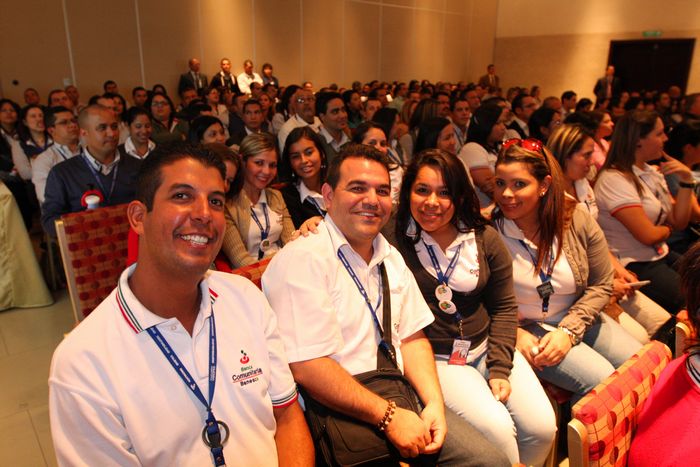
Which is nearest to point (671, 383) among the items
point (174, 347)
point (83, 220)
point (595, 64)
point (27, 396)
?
point (174, 347)

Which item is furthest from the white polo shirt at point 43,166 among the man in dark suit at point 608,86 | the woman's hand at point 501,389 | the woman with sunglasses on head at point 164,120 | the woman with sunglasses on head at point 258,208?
the man in dark suit at point 608,86

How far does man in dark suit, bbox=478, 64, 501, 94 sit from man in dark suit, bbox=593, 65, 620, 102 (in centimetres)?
291

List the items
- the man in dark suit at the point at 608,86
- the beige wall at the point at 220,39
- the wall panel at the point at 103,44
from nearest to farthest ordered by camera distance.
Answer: the beige wall at the point at 220,39 → the wall panel at the point at 103,44 → the man in dark suit at the point at 608,86

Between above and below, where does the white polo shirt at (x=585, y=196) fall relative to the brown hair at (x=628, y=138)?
below

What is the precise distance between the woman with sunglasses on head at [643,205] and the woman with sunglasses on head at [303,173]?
1.88 meters

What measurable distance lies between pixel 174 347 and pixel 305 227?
2.56 ft

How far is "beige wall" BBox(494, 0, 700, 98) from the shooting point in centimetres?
1323

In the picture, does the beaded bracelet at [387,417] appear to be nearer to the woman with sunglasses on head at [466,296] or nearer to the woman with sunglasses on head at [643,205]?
the woman with sunglasses on head at [466,296]

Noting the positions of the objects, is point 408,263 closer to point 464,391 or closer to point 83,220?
point 464,391

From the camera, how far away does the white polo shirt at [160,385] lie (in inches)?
42.9

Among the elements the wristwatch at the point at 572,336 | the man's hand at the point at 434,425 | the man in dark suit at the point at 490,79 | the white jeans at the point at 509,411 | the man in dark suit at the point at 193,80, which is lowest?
the white jeans at the point at 509,411

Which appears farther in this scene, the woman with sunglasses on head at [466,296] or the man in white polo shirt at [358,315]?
the woman with sunglasses on head at [466,296]

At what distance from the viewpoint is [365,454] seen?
1.49 m

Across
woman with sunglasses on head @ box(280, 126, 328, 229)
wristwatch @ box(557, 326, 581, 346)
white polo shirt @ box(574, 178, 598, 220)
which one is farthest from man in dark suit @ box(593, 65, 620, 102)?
wristwatch @ box(557, 326, 581, 346)
